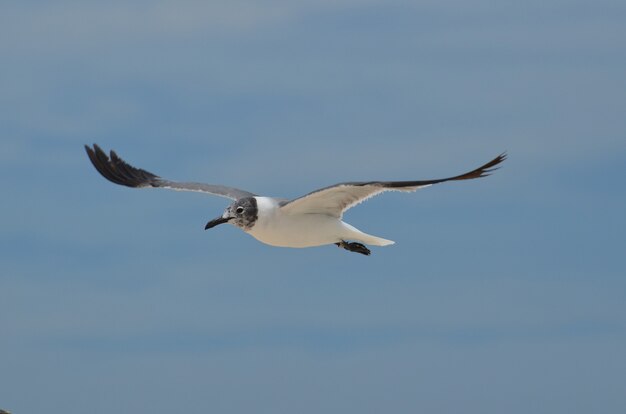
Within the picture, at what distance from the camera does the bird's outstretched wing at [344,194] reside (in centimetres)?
1482

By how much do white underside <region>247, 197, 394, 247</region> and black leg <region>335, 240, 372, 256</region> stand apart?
0.47 metres

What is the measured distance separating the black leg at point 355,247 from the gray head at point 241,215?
1.63 meters

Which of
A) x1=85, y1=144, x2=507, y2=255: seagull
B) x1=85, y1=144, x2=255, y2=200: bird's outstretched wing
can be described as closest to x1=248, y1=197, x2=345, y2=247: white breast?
x1=85, y1=144, x2=507, y2=255: seagull

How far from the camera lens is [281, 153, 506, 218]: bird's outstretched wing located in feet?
48.6

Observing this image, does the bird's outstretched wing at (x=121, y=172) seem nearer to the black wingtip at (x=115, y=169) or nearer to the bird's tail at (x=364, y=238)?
the black wingtip at (x=115, y=169)

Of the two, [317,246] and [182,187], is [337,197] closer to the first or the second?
[317,246]

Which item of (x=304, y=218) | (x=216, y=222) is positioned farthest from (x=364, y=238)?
(x=216, y=222)

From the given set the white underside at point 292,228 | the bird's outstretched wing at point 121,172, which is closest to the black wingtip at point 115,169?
the bird's outstretched wing at point 121,172

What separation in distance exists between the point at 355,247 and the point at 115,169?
21.2 feet

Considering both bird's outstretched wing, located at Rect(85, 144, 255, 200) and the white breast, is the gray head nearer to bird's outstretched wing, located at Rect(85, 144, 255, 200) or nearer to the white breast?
the white breast

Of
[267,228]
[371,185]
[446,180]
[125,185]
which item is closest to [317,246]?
[267,228]

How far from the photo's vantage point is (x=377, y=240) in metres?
18.2

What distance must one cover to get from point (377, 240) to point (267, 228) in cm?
220

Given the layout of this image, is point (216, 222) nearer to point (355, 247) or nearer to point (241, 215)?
point (241, 215)
